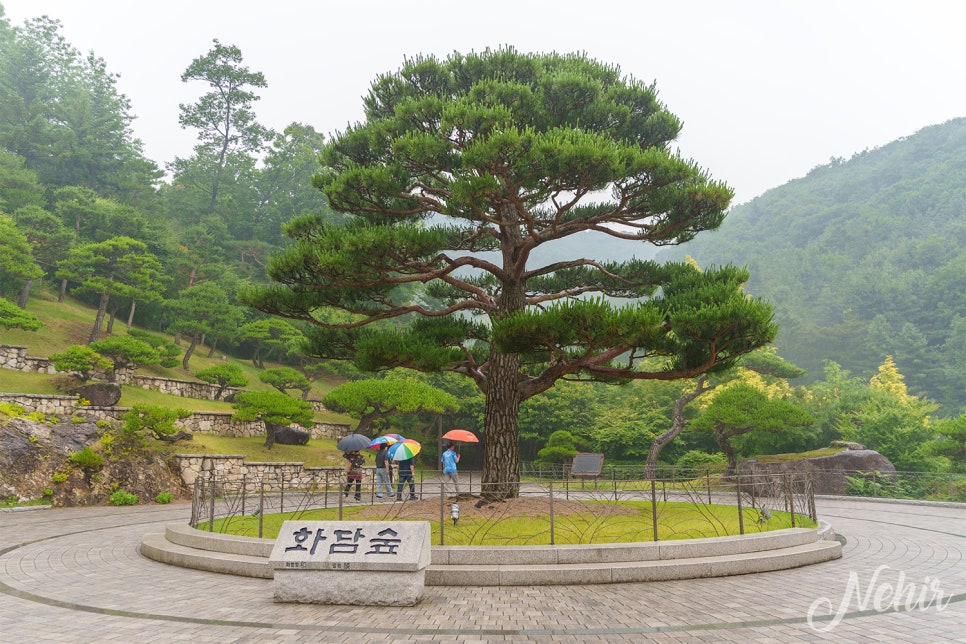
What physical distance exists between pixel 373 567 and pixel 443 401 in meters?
18.1

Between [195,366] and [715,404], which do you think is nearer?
[715,404]

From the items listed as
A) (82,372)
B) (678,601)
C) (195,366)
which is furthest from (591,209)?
(195,366)

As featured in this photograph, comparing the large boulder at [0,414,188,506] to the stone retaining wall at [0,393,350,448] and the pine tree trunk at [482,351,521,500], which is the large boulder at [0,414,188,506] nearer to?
the stone retaining wall at [0,393,350,448]

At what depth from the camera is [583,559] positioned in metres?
7.54

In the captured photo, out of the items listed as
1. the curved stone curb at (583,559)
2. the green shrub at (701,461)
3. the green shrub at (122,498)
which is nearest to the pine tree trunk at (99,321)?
the green shrub at (122,498)

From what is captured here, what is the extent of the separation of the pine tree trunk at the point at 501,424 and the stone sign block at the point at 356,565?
166 inches

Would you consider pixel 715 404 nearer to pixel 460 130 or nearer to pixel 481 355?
pixel 481 355

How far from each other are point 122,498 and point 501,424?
448 inches

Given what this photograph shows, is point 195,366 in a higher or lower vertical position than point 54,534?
higher

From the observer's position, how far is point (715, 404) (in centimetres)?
2070

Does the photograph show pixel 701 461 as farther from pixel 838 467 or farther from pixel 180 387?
pixel 180 387

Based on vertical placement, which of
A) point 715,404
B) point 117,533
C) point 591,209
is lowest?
point 117,533

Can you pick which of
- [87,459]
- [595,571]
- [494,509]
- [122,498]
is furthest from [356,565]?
[87,459]

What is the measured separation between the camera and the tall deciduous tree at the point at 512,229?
8.30 m
